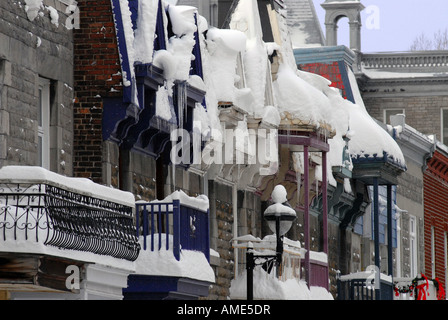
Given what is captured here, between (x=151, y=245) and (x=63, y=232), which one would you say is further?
(x=151, y=245)

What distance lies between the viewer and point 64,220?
19.0 metres

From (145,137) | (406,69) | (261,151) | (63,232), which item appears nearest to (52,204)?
(63,232)

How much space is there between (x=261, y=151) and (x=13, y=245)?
13157 mm

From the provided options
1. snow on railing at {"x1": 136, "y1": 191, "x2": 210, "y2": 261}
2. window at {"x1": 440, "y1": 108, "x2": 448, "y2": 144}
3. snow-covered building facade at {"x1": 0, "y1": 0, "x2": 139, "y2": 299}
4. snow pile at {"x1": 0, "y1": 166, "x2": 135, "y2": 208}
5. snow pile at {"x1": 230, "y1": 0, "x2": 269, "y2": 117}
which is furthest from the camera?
window at {"x1": 440, "y1": 108, "x2": 448, "y2": 144}

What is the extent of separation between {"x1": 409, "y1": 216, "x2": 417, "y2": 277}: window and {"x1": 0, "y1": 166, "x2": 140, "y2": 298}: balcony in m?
29.1

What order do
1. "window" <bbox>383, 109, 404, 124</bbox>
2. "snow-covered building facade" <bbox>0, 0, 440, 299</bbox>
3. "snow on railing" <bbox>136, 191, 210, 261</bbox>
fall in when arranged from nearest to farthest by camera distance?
"snow-covered building facade" <bbox>0, 0, 440, 299</bbox> < "snow on railing" <bbox>136, 191, 210, 261</bbox> < "window" <bbox>383, 109, 404, 124</bbox>

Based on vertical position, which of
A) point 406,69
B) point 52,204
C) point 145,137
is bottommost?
point 52,204

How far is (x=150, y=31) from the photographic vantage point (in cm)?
2380

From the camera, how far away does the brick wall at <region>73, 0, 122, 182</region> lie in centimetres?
2309

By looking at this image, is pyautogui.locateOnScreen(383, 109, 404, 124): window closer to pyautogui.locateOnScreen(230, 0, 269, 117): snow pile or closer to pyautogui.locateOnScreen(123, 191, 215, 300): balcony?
pyautogui.locateOnScreen(230, 0, 269, 117): snow pile

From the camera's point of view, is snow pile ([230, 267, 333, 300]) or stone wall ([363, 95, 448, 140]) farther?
stone wall ([363, 95, 448, 140])

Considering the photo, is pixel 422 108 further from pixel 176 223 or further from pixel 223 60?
pixel 176 223

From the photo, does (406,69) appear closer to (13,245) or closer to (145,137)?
(145,137)

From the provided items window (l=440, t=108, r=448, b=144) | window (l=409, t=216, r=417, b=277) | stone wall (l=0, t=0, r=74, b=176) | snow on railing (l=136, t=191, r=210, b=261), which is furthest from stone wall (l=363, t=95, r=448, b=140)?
stone wall (l=0, t=0, r=74, b=176)
